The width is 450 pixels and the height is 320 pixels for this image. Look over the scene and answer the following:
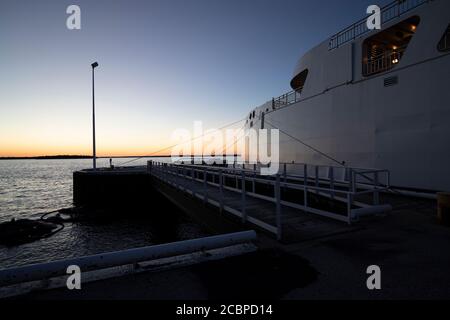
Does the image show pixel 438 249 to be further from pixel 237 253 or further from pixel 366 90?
pixel 366 90

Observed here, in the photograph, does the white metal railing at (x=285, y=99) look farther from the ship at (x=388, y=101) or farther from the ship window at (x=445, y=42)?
the ship window at (x=445, y=42)

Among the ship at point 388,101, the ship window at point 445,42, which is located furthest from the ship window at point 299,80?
the ship window at point 445,42

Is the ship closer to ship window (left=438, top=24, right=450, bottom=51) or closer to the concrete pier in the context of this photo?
ship window (left=438, top=24, right=450, bottom=51)

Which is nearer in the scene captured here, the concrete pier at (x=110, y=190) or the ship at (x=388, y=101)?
the ship at (x=388, y=101)

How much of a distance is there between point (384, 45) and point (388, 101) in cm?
372

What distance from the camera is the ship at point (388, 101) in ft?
29.0

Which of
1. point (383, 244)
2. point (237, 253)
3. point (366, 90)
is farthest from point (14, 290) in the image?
point (366, 90)

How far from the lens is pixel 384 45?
1240 centimetres

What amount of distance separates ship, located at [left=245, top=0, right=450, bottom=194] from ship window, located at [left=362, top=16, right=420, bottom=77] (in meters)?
0.04

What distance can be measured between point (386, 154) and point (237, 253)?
8504 millimetres

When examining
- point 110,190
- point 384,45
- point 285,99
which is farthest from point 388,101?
point 110,190

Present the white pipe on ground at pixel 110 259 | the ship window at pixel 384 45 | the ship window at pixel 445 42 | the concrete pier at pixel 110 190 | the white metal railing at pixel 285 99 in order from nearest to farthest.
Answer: the white pipe on ground at pixel 110 259
the ship window at pixel 445 42
the ship window at pixel 384 45
the white metal railing at pixel 285 99
the concrete pier at pixel 110 190

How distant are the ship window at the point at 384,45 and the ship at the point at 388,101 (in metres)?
0.04

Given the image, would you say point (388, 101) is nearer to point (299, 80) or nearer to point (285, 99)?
point (285, 99)
